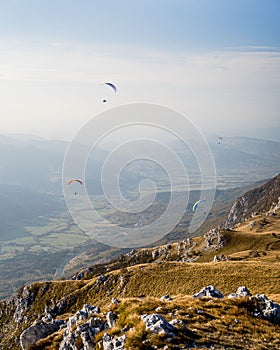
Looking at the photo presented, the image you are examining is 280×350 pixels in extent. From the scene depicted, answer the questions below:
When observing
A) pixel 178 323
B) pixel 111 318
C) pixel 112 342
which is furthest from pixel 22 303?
pixel 178 323

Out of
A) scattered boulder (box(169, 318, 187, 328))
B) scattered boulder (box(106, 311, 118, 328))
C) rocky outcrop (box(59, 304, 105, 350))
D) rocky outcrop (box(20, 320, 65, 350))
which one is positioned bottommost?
rocky outcrop (box(20, 320, 65, 350))

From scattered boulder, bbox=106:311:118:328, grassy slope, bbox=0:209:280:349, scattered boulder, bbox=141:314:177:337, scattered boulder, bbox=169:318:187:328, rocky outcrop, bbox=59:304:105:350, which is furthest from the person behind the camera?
rocky outcrop, bbox=59:304:105:350

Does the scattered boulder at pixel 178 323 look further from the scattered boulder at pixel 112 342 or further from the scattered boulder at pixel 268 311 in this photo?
the scattered boulder at pixel 268 311

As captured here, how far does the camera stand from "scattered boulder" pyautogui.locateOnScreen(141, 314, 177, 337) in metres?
19.0

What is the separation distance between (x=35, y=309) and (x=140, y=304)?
230 feet

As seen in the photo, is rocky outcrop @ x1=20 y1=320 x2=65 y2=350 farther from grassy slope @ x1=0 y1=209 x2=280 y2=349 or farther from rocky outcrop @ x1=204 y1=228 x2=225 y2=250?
rocky outcrop @ x1=204 y1=228 x2=225 y2=250

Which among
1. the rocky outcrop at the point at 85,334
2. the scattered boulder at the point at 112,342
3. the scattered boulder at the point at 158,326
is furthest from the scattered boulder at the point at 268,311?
the rocky outcrop at the point at 85,334

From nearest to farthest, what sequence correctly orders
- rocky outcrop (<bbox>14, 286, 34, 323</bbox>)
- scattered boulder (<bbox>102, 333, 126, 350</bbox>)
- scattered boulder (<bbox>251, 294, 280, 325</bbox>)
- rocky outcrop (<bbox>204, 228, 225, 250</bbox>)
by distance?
scattered boulder (<bbox>102, 333, 126, 350</bbox>) < scattered boulder (<bbox>251, 294, 280, 325</bbox>) < rocky outcrop (<bbox>14, 286, 34, 323</bbox>) < rocky outcrop (<bbox>204, 228, 225, 250</bbox>)

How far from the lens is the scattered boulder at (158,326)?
749 inches

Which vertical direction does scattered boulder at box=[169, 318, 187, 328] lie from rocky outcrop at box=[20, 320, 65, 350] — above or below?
above

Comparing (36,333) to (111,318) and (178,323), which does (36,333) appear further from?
(178,323)

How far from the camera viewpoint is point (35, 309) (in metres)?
85.0

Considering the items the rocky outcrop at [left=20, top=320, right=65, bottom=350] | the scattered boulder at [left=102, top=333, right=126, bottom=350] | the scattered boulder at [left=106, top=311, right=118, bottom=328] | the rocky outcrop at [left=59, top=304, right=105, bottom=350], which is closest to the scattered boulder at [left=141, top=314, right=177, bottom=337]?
the scattered boulder at [left=102, top=333, right=126, bottom=350]

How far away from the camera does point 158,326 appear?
63.5 feet
